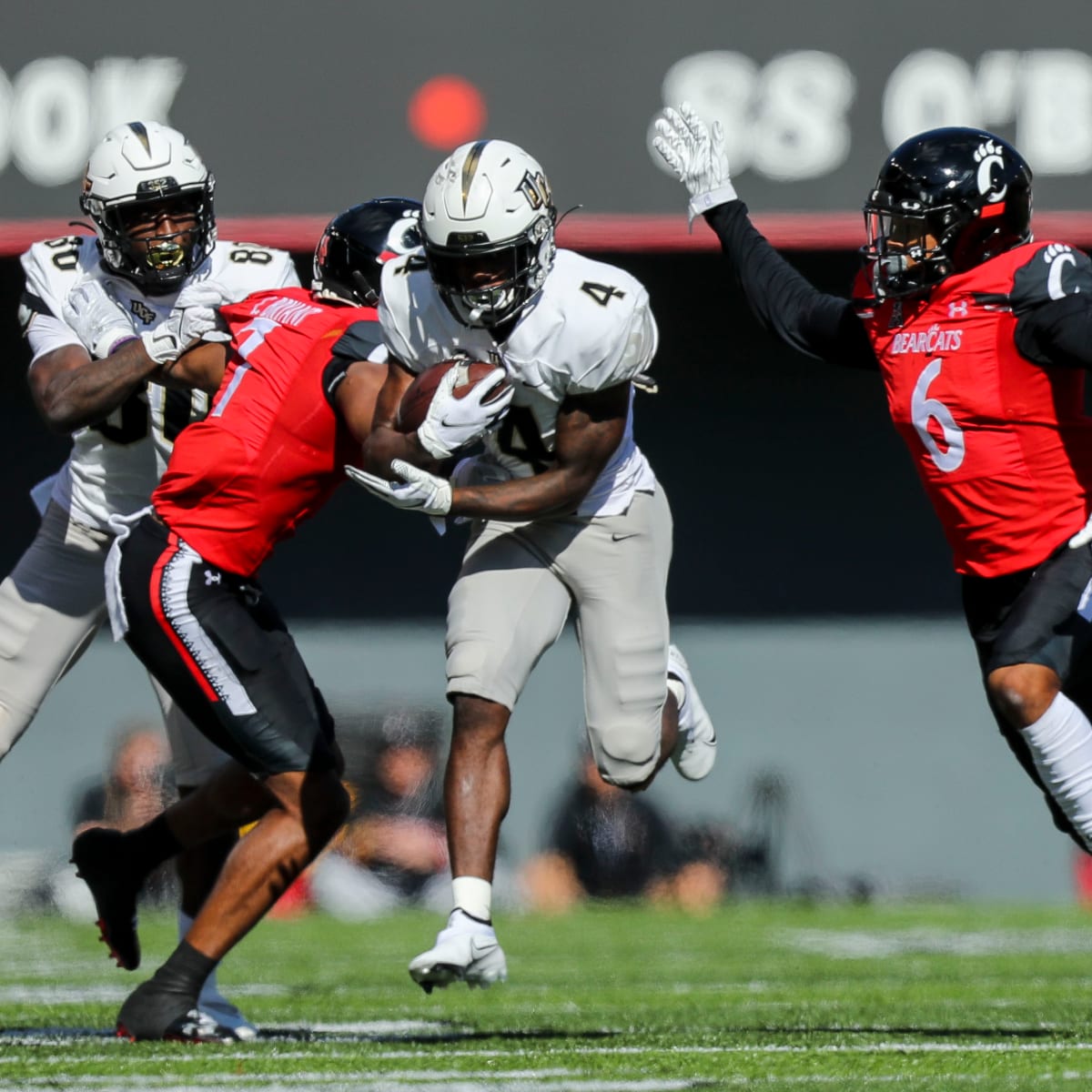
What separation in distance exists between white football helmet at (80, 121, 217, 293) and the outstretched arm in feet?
3.74

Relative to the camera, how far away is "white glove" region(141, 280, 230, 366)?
14.4 feet

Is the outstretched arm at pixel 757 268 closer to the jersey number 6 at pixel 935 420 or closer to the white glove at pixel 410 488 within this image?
the jersey number 6 at pixel 935 420

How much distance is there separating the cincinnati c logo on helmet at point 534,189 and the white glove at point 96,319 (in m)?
0.99

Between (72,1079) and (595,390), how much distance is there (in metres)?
1.73

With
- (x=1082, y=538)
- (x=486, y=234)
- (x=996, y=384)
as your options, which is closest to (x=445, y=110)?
(x=486, y=234)

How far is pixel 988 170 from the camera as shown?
4.45 metres

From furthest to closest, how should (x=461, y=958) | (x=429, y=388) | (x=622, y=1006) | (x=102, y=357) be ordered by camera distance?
(x=622, y=1006), (x=102, y=357), (x=429, y=388), (x=461, y=958)

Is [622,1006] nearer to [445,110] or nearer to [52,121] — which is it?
[445,110]

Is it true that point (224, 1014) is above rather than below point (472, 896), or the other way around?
below

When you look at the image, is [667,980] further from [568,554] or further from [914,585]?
[914,585]

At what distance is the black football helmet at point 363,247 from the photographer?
4758 mm

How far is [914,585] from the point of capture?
9344mm

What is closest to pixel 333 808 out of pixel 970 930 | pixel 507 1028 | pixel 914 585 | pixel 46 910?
pixel 507 1028

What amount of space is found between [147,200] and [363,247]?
0.53 m
